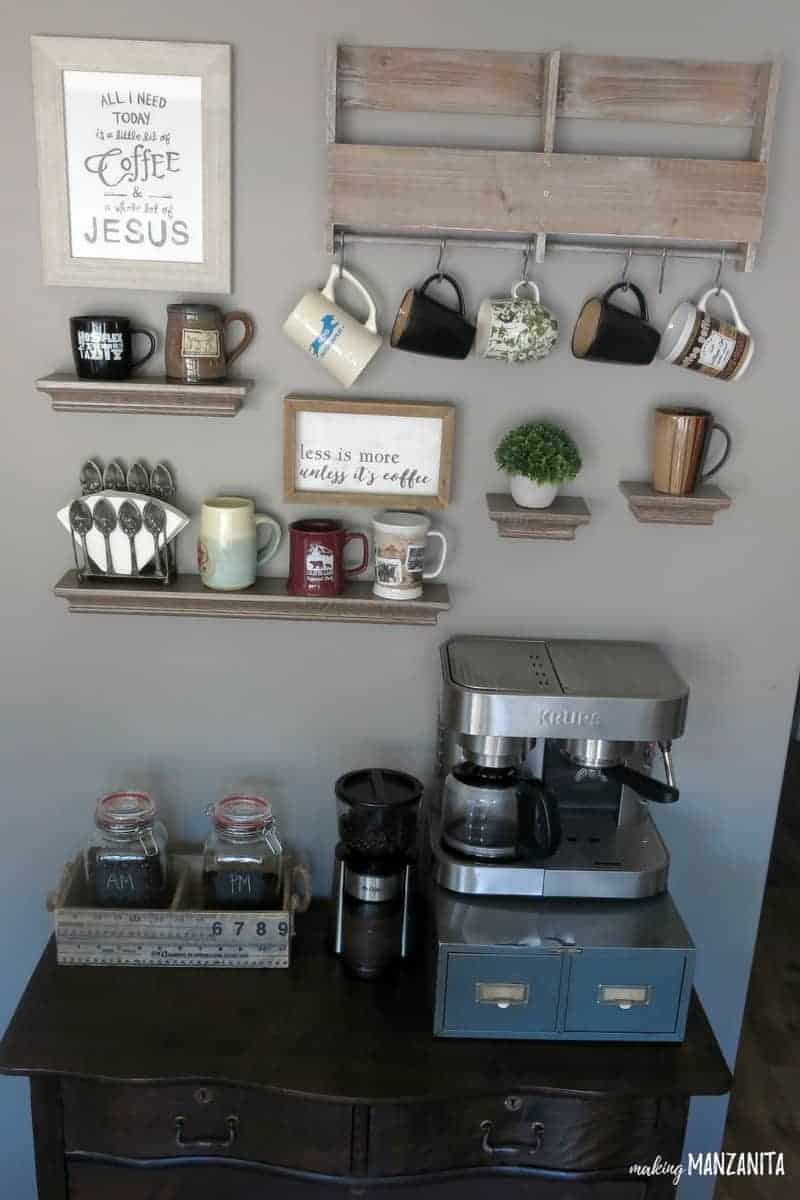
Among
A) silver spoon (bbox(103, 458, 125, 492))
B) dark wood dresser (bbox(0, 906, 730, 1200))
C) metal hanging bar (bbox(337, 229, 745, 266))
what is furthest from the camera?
silver spoon (bbox(103, 458, 125, 492))

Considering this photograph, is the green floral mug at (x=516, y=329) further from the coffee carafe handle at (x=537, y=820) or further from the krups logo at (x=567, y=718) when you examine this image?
the coffee carafe handle at (x=537, y=820)

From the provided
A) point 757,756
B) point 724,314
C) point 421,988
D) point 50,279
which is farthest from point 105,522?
point 757,756

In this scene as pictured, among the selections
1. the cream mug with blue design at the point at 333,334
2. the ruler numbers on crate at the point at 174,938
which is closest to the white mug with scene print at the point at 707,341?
the cream mug with blue design at the point at 333,334

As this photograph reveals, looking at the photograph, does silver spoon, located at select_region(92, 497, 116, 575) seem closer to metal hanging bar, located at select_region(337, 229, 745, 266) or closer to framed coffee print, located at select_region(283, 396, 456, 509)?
framed coffee print, located at select_region(283, 396, 456, 509)

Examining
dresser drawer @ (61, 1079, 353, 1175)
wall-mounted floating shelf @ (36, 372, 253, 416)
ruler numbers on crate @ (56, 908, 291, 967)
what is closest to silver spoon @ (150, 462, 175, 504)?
wall-mounted floating shelf @ (36, 372, 253, 416)

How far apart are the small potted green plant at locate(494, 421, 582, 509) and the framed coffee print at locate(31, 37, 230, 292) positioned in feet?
1.56

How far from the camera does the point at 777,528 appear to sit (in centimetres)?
173

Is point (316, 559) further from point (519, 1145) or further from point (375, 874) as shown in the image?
point (519, 1145)

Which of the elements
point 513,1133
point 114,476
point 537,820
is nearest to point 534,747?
point 537,820

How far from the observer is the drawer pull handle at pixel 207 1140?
150 cm

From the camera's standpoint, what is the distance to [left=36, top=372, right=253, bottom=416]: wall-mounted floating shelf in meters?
1.55

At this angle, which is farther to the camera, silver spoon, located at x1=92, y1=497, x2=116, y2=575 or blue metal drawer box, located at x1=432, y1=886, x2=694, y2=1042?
silver spoon, located at x1=92, y1=497, x2=116, y2=575

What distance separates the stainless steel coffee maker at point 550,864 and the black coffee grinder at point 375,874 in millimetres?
54

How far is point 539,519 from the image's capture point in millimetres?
1632
